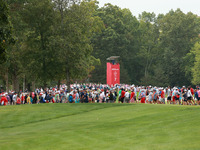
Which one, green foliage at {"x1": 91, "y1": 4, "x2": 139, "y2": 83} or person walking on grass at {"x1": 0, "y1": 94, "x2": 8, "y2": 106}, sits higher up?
green foliage at {"x1": 91, "y1": 4, "x2": 139, "y2": 83}

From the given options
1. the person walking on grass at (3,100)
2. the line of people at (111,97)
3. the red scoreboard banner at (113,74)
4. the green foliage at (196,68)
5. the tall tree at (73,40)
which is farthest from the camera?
the green foliage at (196,68)

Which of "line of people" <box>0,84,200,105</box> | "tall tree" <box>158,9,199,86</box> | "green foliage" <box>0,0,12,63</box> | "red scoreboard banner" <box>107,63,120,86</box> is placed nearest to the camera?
"green foliage" <box>0,0,12,63</box>

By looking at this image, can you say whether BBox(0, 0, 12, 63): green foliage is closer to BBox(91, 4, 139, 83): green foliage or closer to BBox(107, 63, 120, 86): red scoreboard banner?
BBox(107, 63, 120, 86): red scoreboard banner

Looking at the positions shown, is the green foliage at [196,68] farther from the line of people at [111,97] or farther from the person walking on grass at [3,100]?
the person walking on grass at [3,100]

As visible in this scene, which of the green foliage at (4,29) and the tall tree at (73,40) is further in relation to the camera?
the tall tree at (73,40)

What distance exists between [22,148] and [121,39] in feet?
250

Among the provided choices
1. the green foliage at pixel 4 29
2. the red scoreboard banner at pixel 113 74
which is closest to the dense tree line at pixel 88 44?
the green foliage at pixel 4 29

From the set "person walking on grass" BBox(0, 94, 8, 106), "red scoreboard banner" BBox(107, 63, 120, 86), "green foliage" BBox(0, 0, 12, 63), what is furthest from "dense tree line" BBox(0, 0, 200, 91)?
"person walking on grass" BBox(0, 94, 8, 106)

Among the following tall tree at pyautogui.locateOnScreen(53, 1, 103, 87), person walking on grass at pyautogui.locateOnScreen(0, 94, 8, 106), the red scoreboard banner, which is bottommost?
person walking on grass at pyautogui.locateOnScreen(0, 94, 8, 106)

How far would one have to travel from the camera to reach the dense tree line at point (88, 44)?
46.4 m

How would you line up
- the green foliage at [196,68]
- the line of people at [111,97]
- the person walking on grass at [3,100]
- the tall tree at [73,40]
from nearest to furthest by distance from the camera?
the line of people at [111,97] < the person walking on grass at [3,100] < the tall tree at [73,40] < the green foliage at [196,68]

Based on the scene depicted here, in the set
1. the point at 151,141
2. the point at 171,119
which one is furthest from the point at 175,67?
the point at 151,141

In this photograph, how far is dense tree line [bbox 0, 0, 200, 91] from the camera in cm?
4644

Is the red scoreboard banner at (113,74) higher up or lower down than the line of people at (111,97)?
higher up
